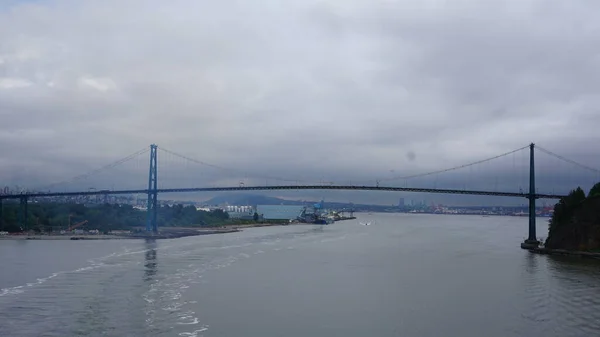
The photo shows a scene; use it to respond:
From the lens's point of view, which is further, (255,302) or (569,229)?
(569,229)

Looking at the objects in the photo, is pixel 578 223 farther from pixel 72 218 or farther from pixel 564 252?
pixel 72 218

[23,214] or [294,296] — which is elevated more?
[23,214]

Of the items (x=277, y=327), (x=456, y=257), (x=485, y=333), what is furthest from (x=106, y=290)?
(x=456, y=257)

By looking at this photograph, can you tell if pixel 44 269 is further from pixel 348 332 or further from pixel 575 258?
pixel 575 258

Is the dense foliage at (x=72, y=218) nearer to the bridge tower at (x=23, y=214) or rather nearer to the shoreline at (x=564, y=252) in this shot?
the bridge tower at (x=23, y=214)

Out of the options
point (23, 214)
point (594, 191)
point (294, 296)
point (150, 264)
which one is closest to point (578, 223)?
point (594, 191)

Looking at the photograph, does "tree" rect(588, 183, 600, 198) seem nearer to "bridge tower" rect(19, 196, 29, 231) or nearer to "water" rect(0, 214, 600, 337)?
"water" rect(0, 214, 600, 337)

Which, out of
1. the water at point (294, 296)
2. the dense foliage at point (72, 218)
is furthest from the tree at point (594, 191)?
the dense foliage at point (72, 218)
